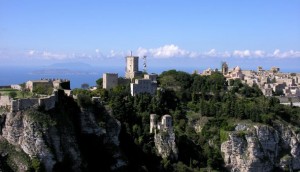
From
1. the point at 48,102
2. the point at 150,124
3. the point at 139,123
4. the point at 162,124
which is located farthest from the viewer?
the point at 139,123

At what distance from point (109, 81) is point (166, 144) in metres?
13.5

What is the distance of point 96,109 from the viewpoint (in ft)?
140

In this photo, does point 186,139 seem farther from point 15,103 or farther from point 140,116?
point 15,103

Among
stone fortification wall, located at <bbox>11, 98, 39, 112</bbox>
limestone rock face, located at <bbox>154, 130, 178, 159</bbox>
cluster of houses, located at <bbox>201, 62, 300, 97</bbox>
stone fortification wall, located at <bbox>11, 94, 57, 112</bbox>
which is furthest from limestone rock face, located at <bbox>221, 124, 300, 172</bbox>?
stone fortification wall, located at <bbox>11, 98, 39, 112</bbox>

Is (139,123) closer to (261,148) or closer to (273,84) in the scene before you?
(261,148)

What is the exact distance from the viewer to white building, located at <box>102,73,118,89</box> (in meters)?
57.5

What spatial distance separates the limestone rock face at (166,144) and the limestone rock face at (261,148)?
6.79m

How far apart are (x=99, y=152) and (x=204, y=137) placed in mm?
15029

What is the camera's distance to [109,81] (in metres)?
57.8

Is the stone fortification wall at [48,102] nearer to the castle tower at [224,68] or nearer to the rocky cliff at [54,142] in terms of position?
the rocky cliff at [54,142]

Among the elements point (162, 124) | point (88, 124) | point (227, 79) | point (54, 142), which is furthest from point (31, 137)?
point (227, 79)

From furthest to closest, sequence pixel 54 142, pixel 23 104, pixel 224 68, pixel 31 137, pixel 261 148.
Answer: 1. pixel 224 68
2. pixel 261 148
3. pixel 54 142
4. pixel 23 104
5. pixel 31 137

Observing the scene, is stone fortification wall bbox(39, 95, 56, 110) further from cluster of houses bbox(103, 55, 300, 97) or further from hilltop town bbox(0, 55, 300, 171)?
cluster of houses bbox(103, 55, 300, 97)

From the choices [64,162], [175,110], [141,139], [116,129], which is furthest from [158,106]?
[64,162]
